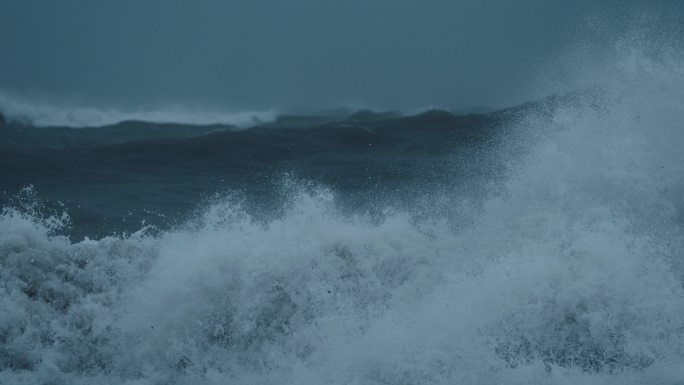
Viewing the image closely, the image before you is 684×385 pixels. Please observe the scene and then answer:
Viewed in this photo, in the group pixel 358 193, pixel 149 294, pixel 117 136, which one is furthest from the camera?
pixel 117 136

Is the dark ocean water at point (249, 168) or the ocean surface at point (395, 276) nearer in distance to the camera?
the ocean surface at point (395, 276)

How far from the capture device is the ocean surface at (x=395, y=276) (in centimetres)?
636

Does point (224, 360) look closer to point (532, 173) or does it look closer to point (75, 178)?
point (532, 173)

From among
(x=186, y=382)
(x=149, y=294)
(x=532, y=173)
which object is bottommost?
(x=186, y=382)

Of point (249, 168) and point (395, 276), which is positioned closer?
point (395, 276)

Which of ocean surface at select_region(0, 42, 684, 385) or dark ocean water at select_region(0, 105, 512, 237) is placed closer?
ocean surface at select_region(0, 42, 684, 385)

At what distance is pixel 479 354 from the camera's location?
20.9ft

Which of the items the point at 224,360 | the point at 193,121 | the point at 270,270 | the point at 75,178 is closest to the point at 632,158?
the point at 270,270

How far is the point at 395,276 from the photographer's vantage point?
7703 mm

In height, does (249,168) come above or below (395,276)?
above

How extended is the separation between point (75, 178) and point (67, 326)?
6997mm

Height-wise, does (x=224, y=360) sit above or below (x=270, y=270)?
below

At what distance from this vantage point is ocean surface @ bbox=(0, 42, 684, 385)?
636 centimetres

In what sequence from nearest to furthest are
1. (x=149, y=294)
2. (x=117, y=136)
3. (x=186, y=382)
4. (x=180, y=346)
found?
1. (x=186, y=382)
2. (x=180, y=346)
3. (x=149, y=294)
4. (x=117, y=136)
